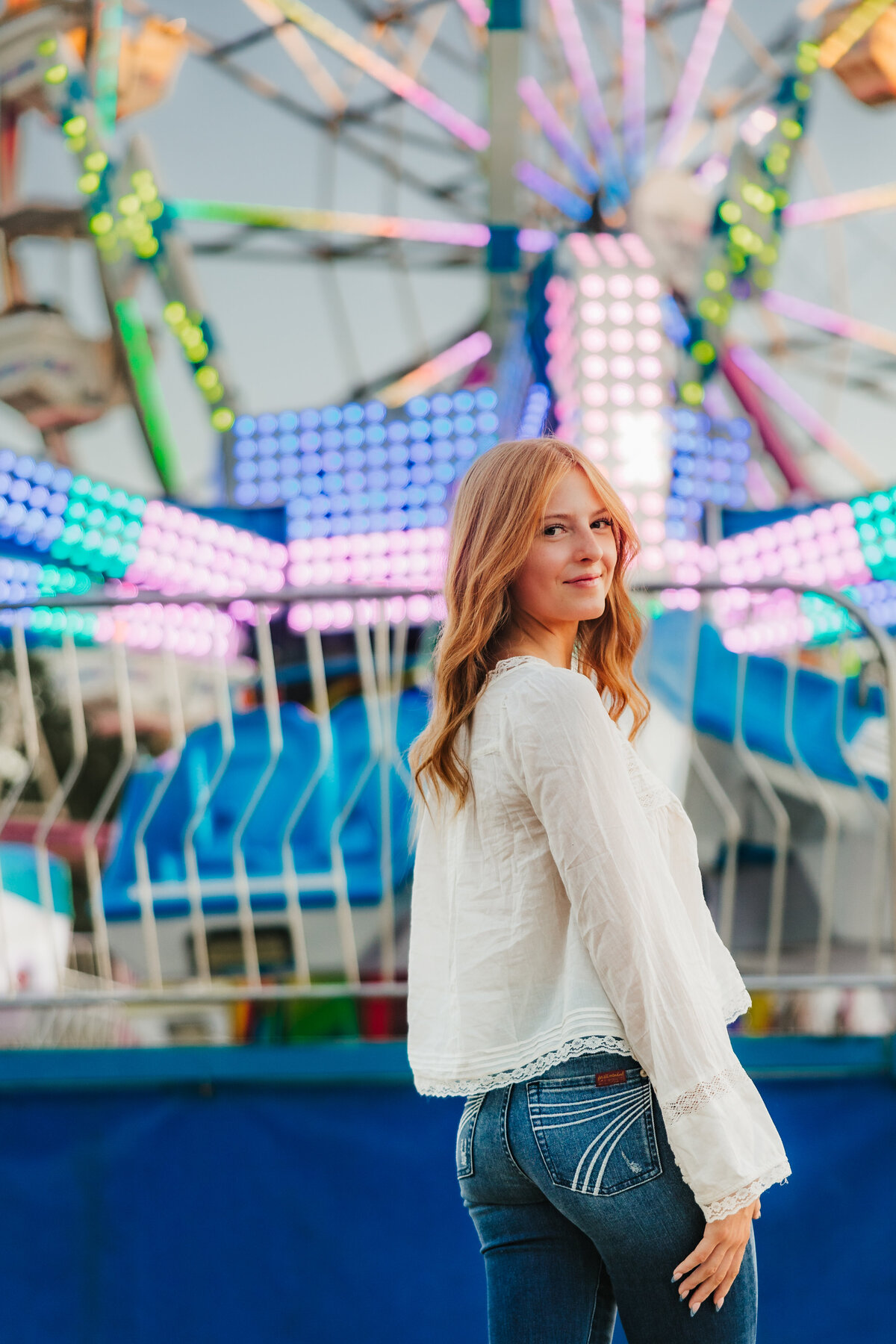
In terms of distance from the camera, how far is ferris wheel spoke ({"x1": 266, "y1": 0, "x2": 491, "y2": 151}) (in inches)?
484

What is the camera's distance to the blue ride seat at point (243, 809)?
16.0ft

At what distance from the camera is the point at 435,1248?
2.73m

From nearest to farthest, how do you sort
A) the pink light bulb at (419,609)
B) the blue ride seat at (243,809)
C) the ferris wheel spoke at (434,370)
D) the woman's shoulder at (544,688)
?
Answer: the woman's shoulder at (544,688) → the pink light bulb at (419,609) → the blue ride seat at (243,809) → the ferris wheel spoke at (434,370)

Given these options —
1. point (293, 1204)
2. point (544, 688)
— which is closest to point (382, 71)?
point (293, 1204)

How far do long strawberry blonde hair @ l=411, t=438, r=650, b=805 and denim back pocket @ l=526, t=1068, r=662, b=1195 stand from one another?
1.09ft

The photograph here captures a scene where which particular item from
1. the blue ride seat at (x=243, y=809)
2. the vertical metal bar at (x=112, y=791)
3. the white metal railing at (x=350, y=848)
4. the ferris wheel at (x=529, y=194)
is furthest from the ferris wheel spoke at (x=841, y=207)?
the vertical metal bar at (x=112, y=791)

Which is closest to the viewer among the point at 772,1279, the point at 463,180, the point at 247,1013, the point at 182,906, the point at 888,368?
the point at 772,1279

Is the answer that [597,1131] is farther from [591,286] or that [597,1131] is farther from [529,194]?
[529,194]

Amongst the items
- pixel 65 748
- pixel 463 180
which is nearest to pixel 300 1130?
pixel 463 180

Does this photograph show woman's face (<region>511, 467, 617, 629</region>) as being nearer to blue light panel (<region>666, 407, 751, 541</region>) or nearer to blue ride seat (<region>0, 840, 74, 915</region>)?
blue light panel (<region>666, 407, 751, 541</region>)

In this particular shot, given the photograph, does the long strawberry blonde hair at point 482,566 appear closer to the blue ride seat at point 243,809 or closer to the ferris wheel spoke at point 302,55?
the blue ride seat at point 243,809

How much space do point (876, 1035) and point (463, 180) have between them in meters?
15.4

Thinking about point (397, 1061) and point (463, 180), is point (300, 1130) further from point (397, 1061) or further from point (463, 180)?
point (463, 180)

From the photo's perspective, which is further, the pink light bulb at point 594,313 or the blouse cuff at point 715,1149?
the pink light bulb at point 594,313
